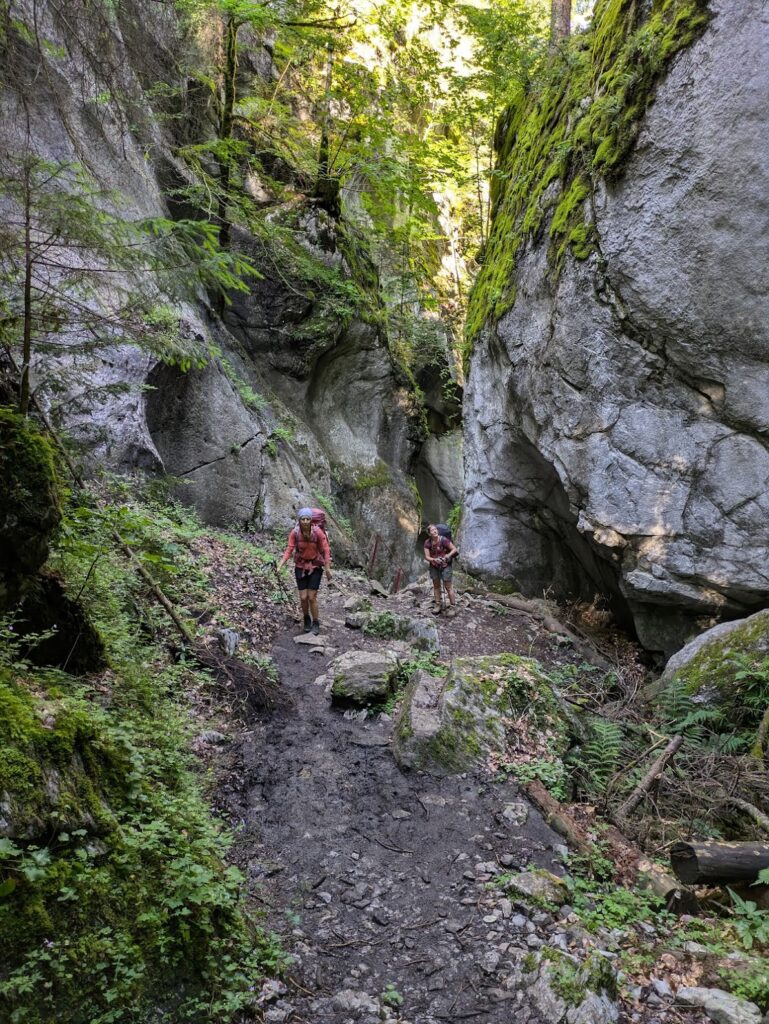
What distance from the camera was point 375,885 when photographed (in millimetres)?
4230

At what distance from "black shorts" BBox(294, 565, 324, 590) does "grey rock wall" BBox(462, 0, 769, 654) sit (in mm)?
4984

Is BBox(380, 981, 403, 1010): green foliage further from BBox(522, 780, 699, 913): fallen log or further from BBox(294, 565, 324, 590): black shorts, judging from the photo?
BBox(294, 565, 324, 590): black shorts

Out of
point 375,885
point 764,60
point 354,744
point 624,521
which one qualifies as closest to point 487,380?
point 624,521

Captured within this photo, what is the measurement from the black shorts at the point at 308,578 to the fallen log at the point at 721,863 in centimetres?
591

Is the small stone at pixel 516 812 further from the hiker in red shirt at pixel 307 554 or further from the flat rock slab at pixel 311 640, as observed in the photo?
the hiker in red shirt at pixel 307 554

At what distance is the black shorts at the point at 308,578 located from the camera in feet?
29.2

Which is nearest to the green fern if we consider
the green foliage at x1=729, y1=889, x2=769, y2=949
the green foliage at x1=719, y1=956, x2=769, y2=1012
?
the green foliage at x1=729, y1=889, x2=769, y2=949

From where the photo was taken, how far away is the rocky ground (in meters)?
3.22

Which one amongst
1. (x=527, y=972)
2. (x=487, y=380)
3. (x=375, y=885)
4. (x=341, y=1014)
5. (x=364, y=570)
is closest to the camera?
(x=341, y=1014)

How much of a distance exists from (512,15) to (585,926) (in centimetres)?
1712

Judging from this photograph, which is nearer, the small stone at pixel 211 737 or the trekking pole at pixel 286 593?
the small stone at pixel 211 737

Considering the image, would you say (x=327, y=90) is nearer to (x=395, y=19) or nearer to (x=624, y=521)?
(x=395, y=19)

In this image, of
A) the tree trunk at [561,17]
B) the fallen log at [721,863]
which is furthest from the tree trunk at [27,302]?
the tree trunk at [561,17]

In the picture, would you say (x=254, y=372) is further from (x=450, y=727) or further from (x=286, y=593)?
(x=450, y=727)
